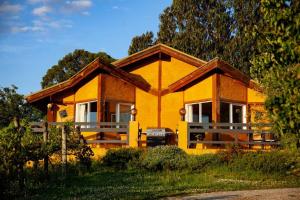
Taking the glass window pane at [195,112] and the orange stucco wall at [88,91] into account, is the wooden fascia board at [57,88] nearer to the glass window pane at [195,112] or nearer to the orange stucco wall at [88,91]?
the orange stucco wall at [88,91]

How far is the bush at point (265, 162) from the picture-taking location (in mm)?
15609

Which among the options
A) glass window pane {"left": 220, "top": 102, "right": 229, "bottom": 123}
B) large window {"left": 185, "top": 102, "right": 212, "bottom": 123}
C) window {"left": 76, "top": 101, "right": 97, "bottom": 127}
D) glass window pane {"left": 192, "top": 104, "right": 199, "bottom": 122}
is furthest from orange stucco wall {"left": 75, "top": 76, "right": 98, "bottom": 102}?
glass window pane {"left": 220, "top": 102, "right": 229, "bottom": 123}

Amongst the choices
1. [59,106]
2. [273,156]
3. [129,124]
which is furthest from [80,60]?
[273,156]

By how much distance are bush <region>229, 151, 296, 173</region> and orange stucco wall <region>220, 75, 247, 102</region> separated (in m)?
6.37

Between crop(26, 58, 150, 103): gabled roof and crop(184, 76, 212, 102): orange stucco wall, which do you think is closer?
crop(26, 58, 150, 103): gabled roof

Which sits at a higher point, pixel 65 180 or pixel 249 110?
pixel 249 110

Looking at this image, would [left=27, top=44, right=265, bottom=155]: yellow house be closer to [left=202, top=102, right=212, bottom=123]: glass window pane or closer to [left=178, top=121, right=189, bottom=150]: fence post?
→ [left=202, top=102, right=212, bottom=123]: glass window pane

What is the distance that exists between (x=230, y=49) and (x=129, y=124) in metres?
24.8

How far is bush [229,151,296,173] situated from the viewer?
1561cm

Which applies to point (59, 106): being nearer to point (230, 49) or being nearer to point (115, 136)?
point (115, 136)

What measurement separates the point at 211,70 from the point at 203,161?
7027mm

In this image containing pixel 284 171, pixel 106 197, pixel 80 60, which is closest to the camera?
pixel 106 197

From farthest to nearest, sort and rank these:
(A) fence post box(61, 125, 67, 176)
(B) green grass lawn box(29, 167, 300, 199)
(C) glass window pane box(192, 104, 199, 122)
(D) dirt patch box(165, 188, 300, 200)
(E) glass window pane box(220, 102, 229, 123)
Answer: (C) glass window pane box(192, 104, 199, 122), (E) glass window pane box(220, 102, 229, 123), (A) fence post box(61, 125, 67, 176), (B) green grass lawn box(29, 167, 300, 199), (D) dirt patch box(165, 188, 300, 200)

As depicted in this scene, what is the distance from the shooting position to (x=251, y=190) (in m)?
12.4
